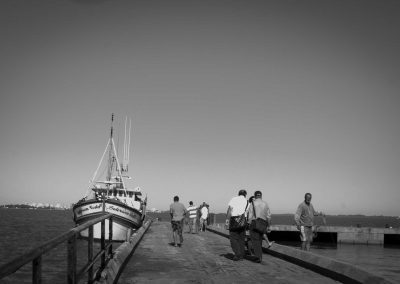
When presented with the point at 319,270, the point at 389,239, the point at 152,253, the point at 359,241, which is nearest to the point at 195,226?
the point at 152,253

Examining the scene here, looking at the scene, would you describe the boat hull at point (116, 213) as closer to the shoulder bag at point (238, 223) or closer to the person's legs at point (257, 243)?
the shoulder bag at point (238, 223)

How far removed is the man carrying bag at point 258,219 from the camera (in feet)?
37.2

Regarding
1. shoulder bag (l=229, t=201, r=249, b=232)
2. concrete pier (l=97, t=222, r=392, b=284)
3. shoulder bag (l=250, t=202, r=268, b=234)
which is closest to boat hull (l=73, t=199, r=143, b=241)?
concrete pier (l=97, t=222, r=392, b=284)

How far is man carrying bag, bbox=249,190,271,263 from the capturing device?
446 inches

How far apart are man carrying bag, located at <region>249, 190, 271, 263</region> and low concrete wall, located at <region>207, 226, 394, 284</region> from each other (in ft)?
3.22

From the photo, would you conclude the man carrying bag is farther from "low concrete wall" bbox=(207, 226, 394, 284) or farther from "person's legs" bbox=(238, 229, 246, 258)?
"low concrete wall" bbox=(207, 226, 394, 284)

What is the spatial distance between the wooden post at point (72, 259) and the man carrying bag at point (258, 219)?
23.0 ft

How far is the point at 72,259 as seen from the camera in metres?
4.82

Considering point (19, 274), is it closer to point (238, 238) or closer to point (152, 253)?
point (152, 253)

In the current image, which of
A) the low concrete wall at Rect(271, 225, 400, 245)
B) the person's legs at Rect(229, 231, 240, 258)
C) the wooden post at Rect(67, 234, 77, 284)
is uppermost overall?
the wooden post at Rect(67, 234, 77, 284)

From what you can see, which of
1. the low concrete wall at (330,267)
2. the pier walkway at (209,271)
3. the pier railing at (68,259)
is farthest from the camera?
the pier walkway at (209,271)

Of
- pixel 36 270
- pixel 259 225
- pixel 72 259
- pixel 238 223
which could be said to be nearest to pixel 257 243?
pixel 259 225

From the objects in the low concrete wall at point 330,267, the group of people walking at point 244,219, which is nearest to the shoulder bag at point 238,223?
the group of people walking at point 244,219

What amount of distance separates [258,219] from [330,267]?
2859 millimetres
